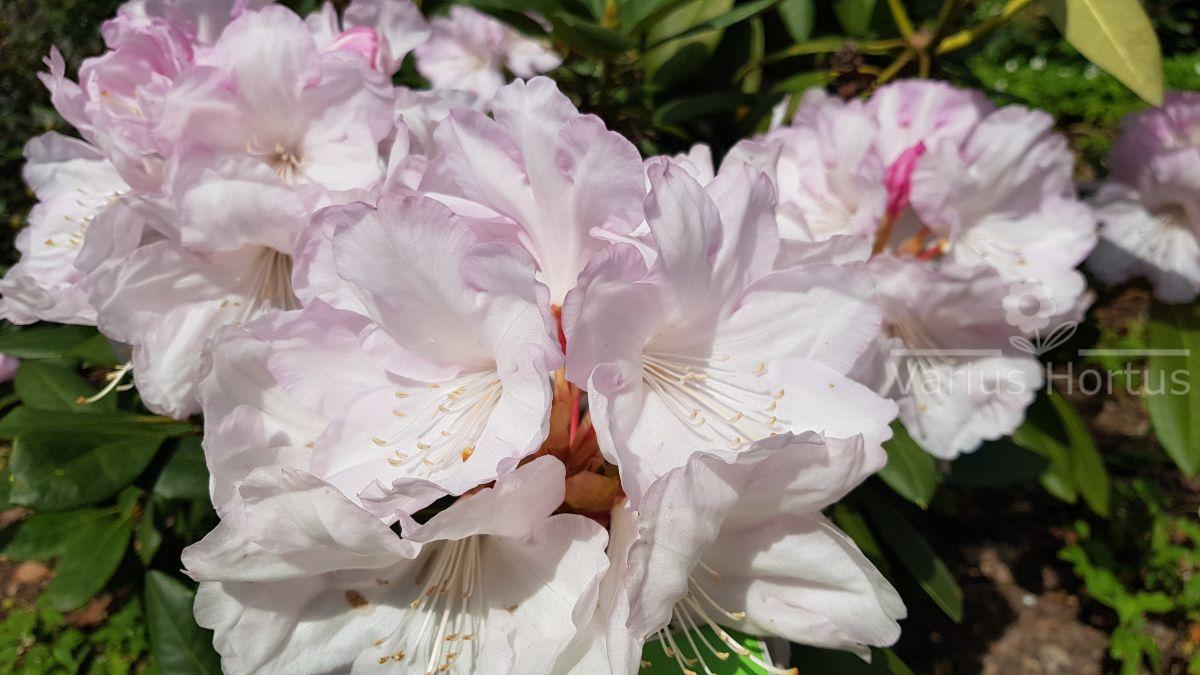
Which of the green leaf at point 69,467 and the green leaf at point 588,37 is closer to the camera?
the green leaf at point 69,467

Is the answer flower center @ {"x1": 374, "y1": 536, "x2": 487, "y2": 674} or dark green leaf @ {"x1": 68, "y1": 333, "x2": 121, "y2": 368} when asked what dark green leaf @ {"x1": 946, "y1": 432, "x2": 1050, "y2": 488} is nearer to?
flower center @ {"x1": 374, "y1": 536, "x2": 487, "y2": 674}

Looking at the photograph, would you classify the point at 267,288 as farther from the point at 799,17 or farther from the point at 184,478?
the point at 799,17

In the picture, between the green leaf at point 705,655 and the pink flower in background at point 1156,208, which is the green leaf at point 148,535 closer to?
the green leaf at point 705,655

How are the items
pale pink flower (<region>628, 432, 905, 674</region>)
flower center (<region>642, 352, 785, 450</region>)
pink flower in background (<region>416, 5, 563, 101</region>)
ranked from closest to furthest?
pale pink flower (<region>628, 432, 905, 674</region>) < flower center (<region>642, 352, 785, 450</region>) < pink flower in background (<region>416, 5, 563, 101</region>)

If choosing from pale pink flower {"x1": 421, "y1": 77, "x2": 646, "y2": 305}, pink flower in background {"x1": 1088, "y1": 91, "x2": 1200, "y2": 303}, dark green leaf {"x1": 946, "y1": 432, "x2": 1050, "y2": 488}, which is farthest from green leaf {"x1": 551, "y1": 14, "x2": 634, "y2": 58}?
pink flower in background {"x1": 1088, "y1": 91, "x2": 1200, "y2": 303}

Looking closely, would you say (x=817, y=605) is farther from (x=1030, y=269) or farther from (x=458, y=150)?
(x=1030, y=269)

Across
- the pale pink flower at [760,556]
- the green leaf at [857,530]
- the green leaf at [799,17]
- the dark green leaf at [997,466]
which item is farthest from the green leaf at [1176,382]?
the pale pink flower at [760,556]

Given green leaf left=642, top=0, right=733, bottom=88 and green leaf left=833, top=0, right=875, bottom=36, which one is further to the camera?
green leaf left=833, top=0, right=875, bottom=36
